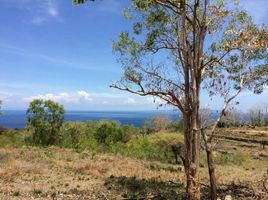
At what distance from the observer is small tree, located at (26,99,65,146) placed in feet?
163

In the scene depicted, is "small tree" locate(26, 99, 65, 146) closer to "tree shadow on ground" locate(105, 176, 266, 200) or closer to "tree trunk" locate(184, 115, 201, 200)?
"tree shadow on ground" locate(105, 176, 266, 200)

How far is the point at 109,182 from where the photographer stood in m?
20.9

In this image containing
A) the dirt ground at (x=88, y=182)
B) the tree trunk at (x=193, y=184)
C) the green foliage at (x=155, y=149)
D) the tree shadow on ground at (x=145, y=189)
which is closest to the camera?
the tree trunk at (x=193, y=184)

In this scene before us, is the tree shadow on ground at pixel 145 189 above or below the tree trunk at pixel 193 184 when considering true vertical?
below

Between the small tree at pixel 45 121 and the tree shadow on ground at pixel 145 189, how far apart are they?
29.6m

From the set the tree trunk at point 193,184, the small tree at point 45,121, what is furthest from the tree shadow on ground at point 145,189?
the small tree at point 45,121

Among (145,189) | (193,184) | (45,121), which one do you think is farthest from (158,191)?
(45,121)

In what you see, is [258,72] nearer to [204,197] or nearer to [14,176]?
[204,197]

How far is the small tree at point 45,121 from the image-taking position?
49.5 m

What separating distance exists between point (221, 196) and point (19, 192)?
939 centimetres

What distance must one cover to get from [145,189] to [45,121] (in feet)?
111

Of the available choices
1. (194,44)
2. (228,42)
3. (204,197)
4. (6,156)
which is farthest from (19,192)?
(6,156)

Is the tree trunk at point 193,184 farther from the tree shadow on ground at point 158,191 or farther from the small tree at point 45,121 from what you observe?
the small tree at point 45,121

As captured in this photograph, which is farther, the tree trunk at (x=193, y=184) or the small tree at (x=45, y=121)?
the small tree at (x=45, y=121)
